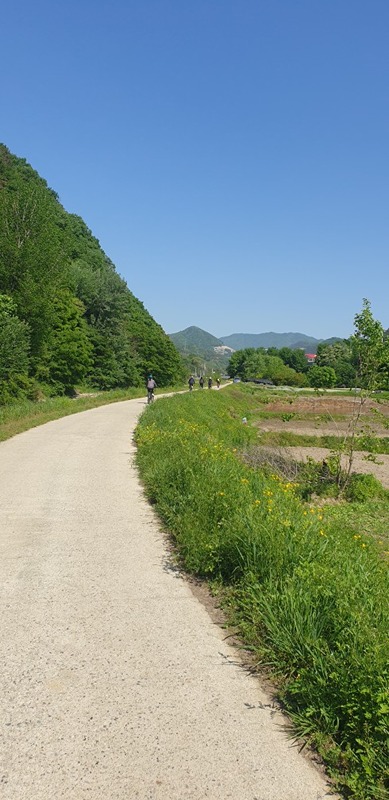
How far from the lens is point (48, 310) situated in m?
37.0

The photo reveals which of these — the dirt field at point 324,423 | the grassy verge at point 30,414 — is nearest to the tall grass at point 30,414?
the grassy verge at point 30,414

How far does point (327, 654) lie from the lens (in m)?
3.49

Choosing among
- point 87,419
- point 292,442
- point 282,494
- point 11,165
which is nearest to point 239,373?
point 11,165

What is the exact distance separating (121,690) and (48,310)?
118 feet

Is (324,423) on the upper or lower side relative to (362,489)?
lower

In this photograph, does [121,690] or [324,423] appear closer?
[121,690]

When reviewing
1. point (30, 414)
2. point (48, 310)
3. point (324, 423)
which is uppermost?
point (48, 310)

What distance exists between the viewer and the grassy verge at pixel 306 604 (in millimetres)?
3008

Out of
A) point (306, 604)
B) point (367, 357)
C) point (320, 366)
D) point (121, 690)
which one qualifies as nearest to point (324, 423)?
point (367, 357)

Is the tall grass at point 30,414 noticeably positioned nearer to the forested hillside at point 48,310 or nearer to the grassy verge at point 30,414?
the grassy verge at point 30,414

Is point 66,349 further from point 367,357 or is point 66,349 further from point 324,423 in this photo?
point 367,357

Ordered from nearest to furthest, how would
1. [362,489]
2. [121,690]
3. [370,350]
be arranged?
[121,690], [370,350], [362,489]

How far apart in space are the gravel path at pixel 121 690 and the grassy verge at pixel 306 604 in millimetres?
249

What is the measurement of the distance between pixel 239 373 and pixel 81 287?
122m
